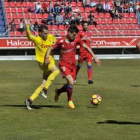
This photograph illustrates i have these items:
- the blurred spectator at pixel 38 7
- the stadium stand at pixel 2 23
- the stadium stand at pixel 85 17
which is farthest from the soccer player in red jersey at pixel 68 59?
the blurred spectator at pixel 38 7

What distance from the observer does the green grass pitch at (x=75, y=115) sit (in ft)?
32.2

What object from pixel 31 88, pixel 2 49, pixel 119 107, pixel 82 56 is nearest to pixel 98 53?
pixel 2 49

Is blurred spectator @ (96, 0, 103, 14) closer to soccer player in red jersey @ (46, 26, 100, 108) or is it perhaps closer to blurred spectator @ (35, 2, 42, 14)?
blurred spectator @ (35, 2, 42, 14)

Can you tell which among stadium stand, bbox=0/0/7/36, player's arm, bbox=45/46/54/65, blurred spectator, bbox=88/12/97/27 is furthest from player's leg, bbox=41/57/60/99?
blurred spectator, bbox=88/12/97/27

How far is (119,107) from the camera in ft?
44.7

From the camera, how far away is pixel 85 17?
142 ft

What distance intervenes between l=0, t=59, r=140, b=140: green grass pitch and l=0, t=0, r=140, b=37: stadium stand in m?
20.5

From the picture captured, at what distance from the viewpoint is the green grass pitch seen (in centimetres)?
980

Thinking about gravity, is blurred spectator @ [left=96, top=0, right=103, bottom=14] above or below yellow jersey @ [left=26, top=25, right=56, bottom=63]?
below

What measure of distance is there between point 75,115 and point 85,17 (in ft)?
103

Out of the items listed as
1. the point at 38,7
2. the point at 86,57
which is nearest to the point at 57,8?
the point at 38,7

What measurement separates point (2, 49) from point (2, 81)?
17.3m

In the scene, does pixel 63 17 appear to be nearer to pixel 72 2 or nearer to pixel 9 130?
pixel 72 2

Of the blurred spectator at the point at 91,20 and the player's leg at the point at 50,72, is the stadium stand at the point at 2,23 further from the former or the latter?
the player's leg at the point at 50,72
